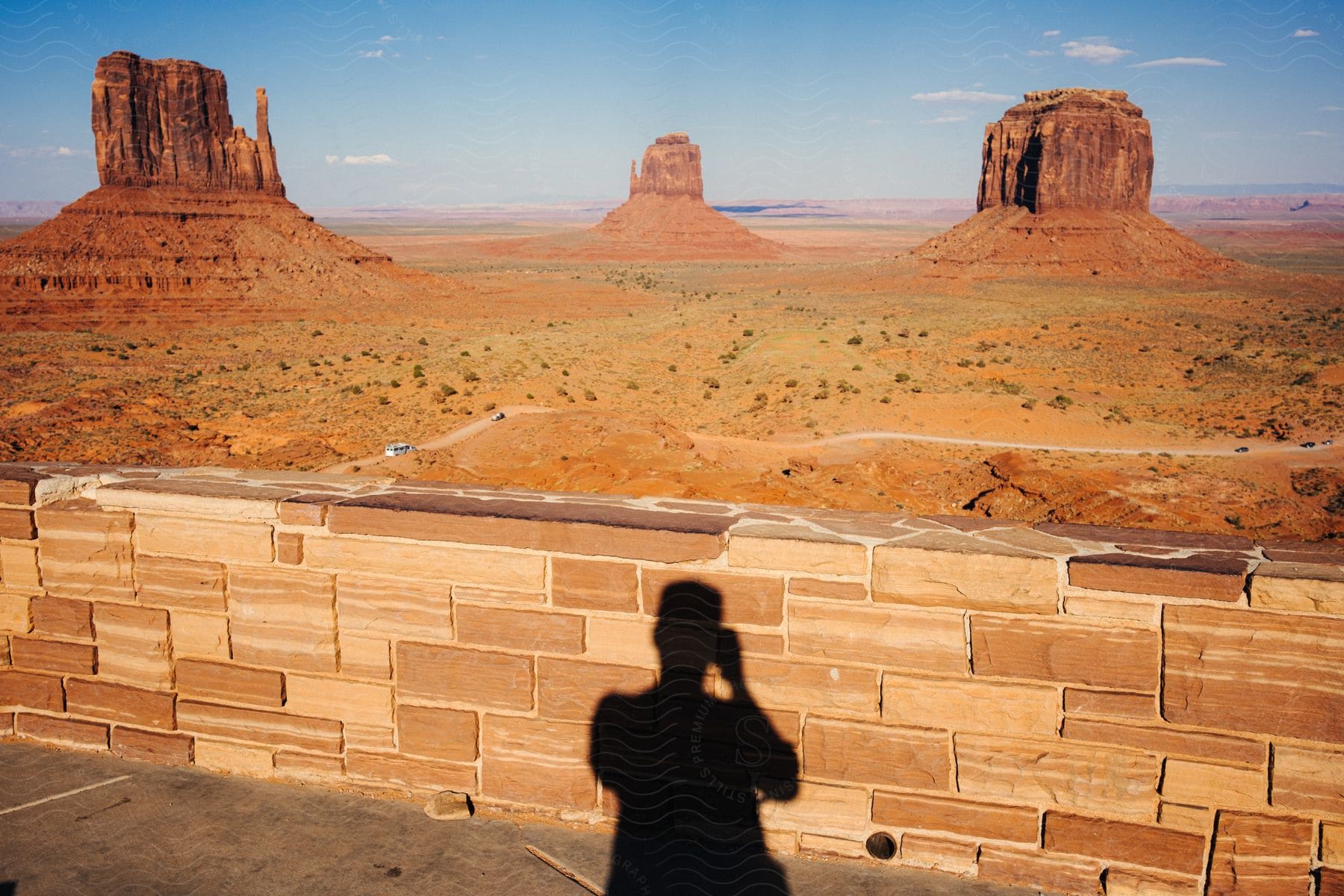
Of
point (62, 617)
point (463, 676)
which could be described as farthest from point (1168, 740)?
point (62, 617)

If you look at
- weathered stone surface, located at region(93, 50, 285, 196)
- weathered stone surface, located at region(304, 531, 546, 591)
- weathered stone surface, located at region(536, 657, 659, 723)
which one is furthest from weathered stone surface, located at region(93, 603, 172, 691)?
weathered stone surface, located at region(93, 50, 285, 196)

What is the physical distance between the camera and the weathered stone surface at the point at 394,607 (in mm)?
3711

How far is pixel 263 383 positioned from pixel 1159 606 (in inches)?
1387

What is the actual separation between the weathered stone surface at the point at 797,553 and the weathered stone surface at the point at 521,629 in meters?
0.75

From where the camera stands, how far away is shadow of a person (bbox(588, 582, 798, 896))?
342cm

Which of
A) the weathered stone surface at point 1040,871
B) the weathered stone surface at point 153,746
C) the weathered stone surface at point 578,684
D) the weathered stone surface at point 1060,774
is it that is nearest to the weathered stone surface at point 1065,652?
the weathered stone surface at point 1060,774

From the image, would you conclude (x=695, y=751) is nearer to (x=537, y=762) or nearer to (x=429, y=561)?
(x=537, y=762)

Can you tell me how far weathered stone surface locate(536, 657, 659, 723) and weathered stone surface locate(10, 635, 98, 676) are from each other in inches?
91.3

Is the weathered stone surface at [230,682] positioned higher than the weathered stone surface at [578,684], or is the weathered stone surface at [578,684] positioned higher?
the weathered stone surface at [578,684]

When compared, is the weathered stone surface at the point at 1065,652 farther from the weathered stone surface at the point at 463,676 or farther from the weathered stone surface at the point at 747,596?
the weathered stone surface at the point at 463,676

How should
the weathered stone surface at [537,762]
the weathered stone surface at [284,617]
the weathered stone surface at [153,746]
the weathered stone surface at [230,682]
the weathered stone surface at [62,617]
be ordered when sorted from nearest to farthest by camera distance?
the weathered stone surface at [537,762] → the weathered stone surface at [284,617] → the weathered stone surface at [230,682] → the weathered stone surface at [153,746] → the weathered stone surface at [62,617]

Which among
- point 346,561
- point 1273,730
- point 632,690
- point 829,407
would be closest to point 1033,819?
point 1273,730

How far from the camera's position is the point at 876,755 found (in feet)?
11.0

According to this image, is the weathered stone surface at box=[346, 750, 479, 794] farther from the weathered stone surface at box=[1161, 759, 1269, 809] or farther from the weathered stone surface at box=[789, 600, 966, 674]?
the weathered stone surface at box=[1161, 759, 1269, 809]
